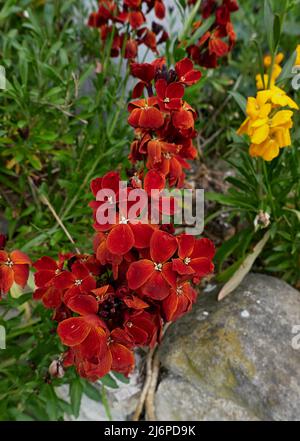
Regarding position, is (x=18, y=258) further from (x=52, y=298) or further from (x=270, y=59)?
(x=270, y=59)

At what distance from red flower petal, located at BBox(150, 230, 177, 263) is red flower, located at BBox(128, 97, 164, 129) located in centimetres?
23

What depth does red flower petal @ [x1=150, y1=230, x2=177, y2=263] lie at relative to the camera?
2.69 feet

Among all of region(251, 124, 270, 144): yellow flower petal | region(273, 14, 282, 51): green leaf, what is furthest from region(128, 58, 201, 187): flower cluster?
region(273, 14, 282, 51): green leaf

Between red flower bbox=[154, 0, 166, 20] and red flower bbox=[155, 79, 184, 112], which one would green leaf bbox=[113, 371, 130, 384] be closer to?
red flower bbox=[155, 79, 184, 112]

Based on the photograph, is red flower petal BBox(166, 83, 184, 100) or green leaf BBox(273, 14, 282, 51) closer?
red flower petal BBox(166, 83, 184, 100)

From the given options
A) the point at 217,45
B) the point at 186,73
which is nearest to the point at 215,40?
the point at 217,45

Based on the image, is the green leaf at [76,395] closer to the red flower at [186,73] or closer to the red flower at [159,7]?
the red flower at [186,73]

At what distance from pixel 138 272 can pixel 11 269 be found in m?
0.26

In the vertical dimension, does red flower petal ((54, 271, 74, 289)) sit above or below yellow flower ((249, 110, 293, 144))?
below

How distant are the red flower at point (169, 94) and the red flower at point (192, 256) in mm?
231

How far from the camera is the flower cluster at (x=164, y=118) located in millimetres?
936

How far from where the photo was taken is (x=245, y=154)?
4.81ft

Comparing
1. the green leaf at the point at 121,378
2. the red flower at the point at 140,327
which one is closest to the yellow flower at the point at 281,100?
the red flower at the point at 140,327

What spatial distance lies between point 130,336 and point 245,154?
2.56 ft
